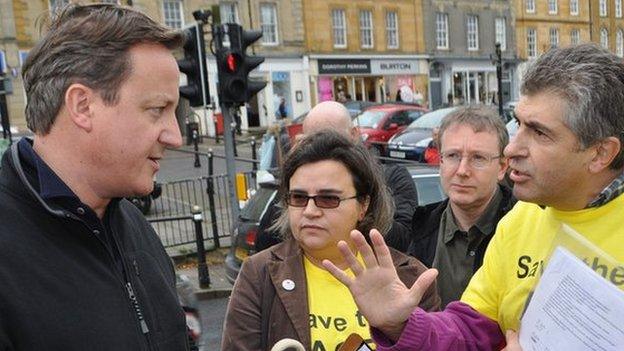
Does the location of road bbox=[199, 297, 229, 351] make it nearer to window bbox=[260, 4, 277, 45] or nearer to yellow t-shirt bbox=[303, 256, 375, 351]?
yellow t-shirt bbox=[303, 256, 375, 351]

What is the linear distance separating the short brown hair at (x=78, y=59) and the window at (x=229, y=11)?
29.0m

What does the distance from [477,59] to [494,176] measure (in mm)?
39477

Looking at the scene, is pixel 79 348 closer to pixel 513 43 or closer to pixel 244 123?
pixel 244 123

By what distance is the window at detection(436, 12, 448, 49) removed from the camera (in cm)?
3847

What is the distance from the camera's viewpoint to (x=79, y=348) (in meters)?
1.49

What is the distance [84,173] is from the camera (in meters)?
1.66

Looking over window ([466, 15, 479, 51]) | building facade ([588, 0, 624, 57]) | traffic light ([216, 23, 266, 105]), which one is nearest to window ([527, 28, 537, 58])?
window ([466, 15, 479, 51])

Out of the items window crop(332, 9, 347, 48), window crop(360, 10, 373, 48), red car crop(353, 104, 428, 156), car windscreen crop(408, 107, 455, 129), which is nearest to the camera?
car windscreen crop(408, 107, 455, 129)

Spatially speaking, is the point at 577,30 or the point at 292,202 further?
the point at 577,30

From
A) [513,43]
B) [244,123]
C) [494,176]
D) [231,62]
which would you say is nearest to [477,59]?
[513,43]

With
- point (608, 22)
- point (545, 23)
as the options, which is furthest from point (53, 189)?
point (608, 22)

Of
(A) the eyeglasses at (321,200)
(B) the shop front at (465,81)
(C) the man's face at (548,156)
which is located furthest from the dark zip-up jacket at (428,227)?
(B) the shop front at (465,81)

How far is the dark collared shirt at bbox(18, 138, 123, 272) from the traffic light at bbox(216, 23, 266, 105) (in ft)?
17.9

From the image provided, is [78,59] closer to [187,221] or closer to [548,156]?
[548,156]
